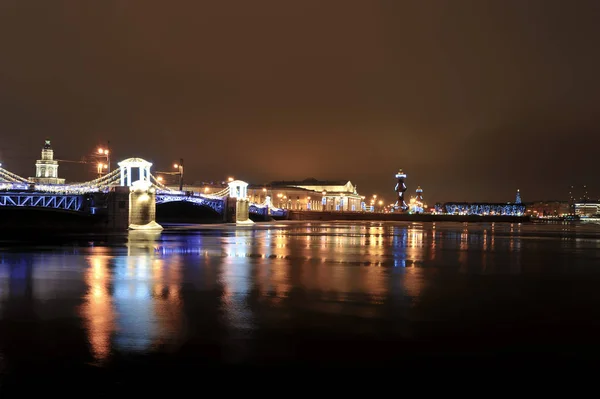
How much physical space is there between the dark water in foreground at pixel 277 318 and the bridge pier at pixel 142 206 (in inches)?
1585

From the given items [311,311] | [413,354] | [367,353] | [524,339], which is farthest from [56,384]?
[524,339]

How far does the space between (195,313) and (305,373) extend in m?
4.49

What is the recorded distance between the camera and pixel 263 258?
24.9 m

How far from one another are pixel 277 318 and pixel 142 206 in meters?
52.9

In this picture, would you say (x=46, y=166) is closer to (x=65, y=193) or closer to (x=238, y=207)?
(x=238, y=207)

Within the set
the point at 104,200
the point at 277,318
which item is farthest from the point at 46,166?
the point at 277,318

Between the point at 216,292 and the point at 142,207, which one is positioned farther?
the point at 142,207

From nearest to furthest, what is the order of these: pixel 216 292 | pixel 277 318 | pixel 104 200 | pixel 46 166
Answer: pixel 277 318 < pixel 216 292 < pixel 104 200 < pixel 46 166

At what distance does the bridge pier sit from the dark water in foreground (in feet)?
132

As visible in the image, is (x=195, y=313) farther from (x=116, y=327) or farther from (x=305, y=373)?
(x=305, y=373)

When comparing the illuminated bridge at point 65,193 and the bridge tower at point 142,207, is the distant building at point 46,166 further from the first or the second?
the bridge tower at point 142,207

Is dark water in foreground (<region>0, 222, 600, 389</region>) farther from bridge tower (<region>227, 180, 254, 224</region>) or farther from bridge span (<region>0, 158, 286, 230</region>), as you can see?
bridge tower (<region>227, 180, 254, 224</region>)

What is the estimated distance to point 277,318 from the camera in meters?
11.0

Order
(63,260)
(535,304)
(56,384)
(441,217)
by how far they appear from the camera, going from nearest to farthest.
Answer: (56,384) → (535,304) → (63,260) → (441,217)
